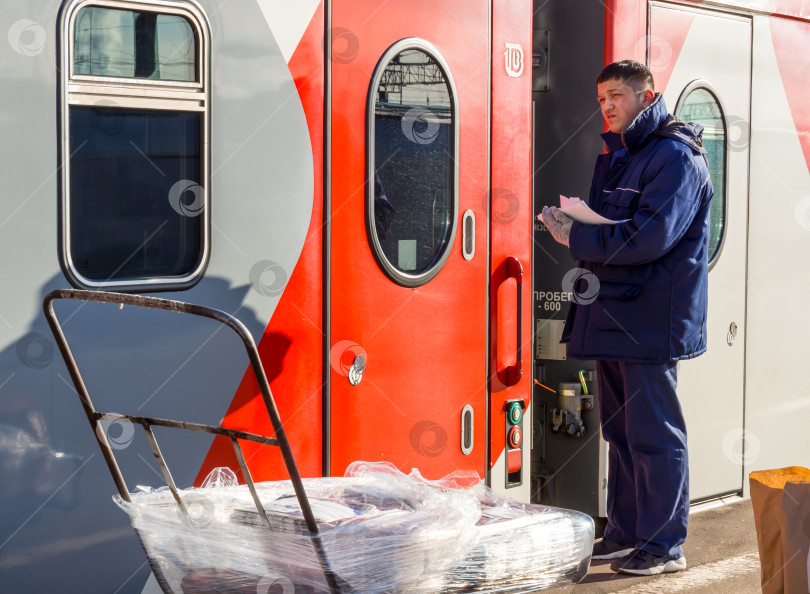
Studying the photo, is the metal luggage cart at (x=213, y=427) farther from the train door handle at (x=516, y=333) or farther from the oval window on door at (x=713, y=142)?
the oval window on door at (x=713, y=142)

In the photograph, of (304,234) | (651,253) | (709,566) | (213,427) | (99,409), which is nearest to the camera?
(213,427)

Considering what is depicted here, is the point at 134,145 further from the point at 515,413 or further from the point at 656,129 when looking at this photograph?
the point at 656,129

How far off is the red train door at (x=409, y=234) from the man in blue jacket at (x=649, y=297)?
0.55m

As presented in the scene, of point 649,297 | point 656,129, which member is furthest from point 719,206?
point 649,297

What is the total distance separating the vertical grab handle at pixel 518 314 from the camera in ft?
14.3

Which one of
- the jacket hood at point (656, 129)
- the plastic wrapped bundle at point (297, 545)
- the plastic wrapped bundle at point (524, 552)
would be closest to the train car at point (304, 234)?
the jacket hood at point (656, 129)

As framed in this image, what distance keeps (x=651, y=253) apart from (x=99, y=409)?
2233 millimetres

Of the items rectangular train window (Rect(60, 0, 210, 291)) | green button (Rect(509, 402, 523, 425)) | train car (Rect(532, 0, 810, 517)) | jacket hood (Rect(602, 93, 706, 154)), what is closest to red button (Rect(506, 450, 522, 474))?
green button (Rect(509, 402, 523, 425))

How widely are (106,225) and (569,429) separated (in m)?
2.65

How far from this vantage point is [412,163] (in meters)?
4.02

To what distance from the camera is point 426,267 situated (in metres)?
4.09

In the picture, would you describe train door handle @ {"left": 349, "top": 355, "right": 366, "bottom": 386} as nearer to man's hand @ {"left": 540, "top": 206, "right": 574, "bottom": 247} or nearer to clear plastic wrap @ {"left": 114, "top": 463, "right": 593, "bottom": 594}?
clear plastic wrap @ {"left": 114, "top": 463, "right": 593, "bottom": 594}

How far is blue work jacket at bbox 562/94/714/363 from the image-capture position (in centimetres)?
434

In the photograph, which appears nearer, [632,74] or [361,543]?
[361,543]
